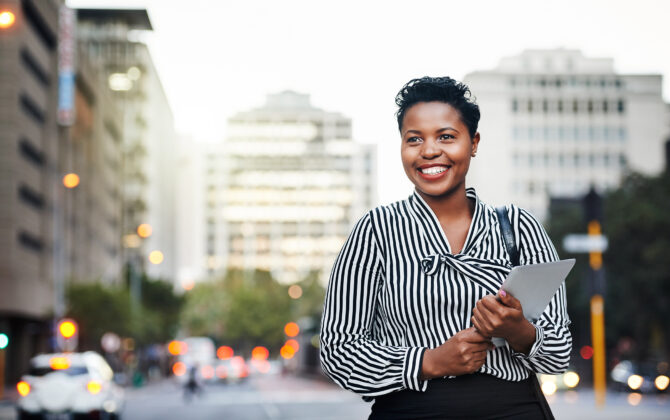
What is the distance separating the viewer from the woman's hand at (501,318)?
2723 millimetres

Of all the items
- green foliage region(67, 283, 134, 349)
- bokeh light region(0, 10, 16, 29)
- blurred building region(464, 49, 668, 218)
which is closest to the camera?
bokeh light region(0, 10, 16, 29)

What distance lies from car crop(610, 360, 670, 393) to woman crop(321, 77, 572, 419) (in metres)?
41.2

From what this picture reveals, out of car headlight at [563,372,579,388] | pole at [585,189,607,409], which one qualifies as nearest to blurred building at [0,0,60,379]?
car headlight at [563,372,579,388]

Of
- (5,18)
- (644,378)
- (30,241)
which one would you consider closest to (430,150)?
(5,18)

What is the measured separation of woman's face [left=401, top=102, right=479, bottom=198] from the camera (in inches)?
121

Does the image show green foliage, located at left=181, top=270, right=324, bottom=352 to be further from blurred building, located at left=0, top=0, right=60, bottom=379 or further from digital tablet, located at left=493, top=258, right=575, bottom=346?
digital tablet, located at left=493, top=258, right=575, bottom=346

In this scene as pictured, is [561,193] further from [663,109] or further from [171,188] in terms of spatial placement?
[171,188]

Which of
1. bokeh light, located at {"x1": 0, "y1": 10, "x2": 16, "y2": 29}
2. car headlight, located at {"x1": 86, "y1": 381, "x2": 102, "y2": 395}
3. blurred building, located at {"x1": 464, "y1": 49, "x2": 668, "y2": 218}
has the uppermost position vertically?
blurred building, located at {"x1": 464, "y1": 49, "x2": 668, "y2": 218}

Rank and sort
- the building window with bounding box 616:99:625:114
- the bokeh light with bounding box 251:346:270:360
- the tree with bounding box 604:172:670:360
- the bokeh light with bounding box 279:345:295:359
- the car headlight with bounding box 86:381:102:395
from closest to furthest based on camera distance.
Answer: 1. the car headlight with bounding box 86:381:102:395
2. the tree with bounding box 604:172:670:360
3. the bokeh light with bounding box 279:345:295:359
4. the building window with bounding box 616:99:625:114
5. the bokeh light with bounding box 251:346:270:360

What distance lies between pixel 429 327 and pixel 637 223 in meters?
48.0

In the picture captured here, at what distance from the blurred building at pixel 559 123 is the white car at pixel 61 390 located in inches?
4011

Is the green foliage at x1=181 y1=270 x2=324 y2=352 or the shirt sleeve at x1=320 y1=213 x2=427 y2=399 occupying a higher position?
the shirt sleeve at x1=320 y1=213 x2=427 y2=399

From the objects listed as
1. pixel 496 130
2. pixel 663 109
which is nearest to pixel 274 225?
pixel 496 130

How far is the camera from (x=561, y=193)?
73.8 meters
